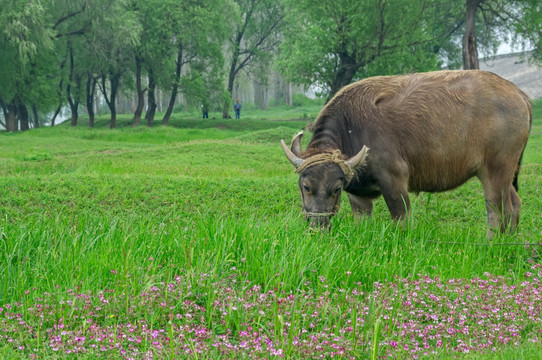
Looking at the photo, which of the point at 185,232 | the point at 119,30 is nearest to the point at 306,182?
the point at 185,232

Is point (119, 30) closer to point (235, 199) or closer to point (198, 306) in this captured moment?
point (235, 199)

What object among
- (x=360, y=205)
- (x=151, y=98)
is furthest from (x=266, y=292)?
(x=151, y=98)

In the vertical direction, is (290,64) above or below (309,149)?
above

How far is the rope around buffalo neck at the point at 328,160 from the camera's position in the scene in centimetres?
639

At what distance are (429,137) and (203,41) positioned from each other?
28.3 metres

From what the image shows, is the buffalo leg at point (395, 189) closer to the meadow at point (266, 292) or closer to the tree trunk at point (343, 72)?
the meadow at point (266, 292)

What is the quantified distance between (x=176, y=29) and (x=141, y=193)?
81.9 feet

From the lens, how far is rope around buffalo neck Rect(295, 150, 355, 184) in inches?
252

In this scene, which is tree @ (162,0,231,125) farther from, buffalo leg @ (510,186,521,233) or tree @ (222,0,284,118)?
buffalo leg @ (510,186,521,233)

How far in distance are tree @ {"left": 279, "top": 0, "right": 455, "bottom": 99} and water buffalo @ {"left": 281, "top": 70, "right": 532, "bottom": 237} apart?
20.5m

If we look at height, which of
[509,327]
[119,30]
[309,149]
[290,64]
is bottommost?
[509,327]

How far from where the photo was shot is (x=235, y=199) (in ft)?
32.6

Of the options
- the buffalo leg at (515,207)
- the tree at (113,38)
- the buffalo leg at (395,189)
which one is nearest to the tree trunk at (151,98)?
the tree at (113,38)

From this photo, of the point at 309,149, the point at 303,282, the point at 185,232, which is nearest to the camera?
the point at 303,282
